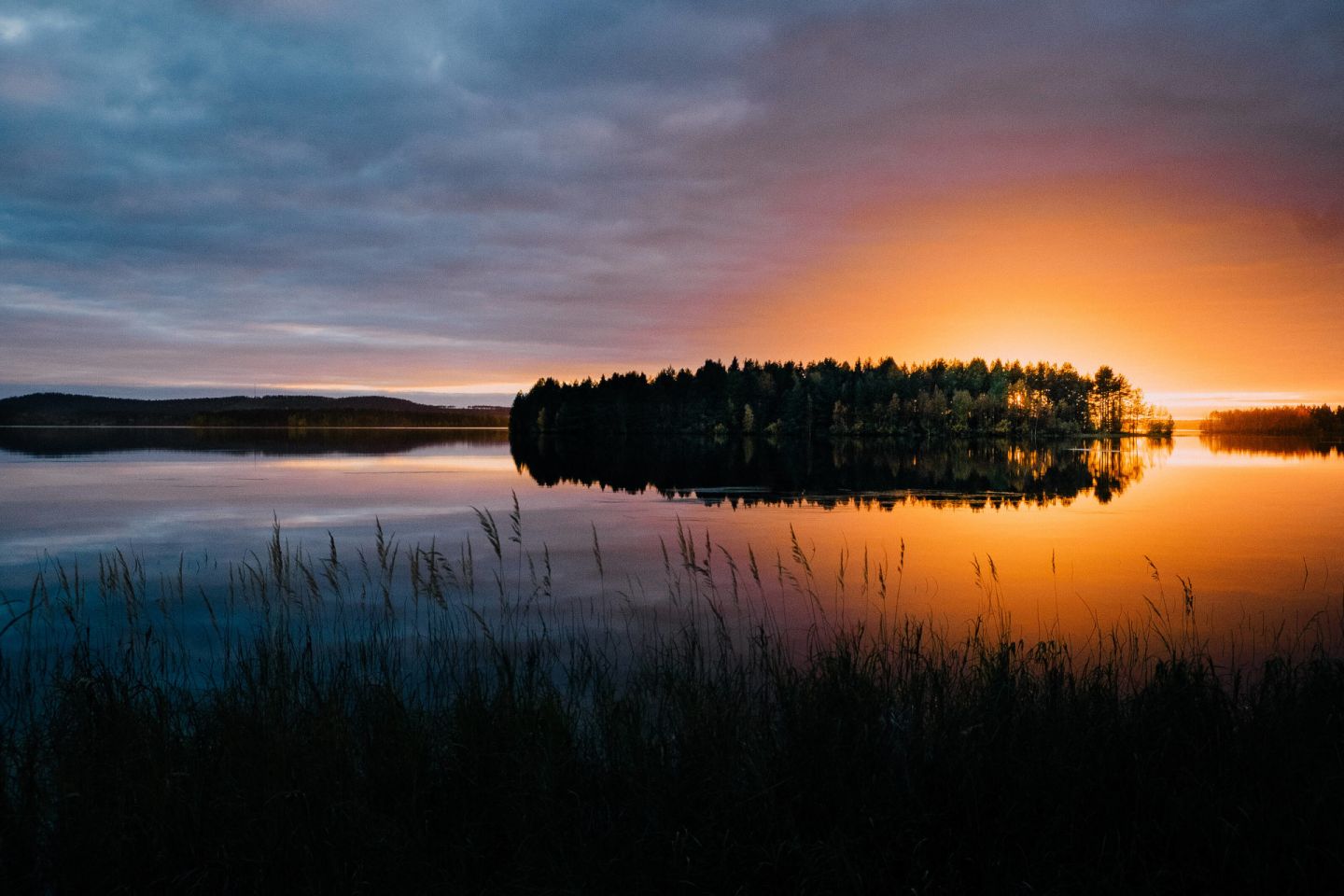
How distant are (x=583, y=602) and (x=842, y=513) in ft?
58.5

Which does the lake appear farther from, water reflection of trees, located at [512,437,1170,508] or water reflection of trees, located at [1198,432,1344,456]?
water reflection of trees, located at [1198,432,1344,456]

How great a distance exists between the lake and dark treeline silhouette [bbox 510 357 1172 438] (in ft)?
377

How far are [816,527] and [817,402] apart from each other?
151402 millimetres

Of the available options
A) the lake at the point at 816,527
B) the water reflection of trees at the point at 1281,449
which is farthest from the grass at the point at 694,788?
the water reflection of trees at the point at 1281,449

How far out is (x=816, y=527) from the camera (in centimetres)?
2717

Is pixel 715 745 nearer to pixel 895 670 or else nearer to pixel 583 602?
pixel 895 670

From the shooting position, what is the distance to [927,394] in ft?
555

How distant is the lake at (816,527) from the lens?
16.8 metres

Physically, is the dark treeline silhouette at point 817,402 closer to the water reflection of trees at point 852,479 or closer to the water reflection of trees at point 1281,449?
the water reflection of trees at point 1281,449

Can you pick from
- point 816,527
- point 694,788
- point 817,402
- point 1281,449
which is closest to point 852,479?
point 816,527

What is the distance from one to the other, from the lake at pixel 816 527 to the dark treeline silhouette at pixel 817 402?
115 meters

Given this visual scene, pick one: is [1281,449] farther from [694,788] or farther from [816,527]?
[694,788]

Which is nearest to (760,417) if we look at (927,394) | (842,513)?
(927,394)

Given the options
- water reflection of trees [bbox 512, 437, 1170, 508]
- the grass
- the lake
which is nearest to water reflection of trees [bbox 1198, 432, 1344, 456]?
water reflection of trees [bbox 512, 437, 1170, 508]
